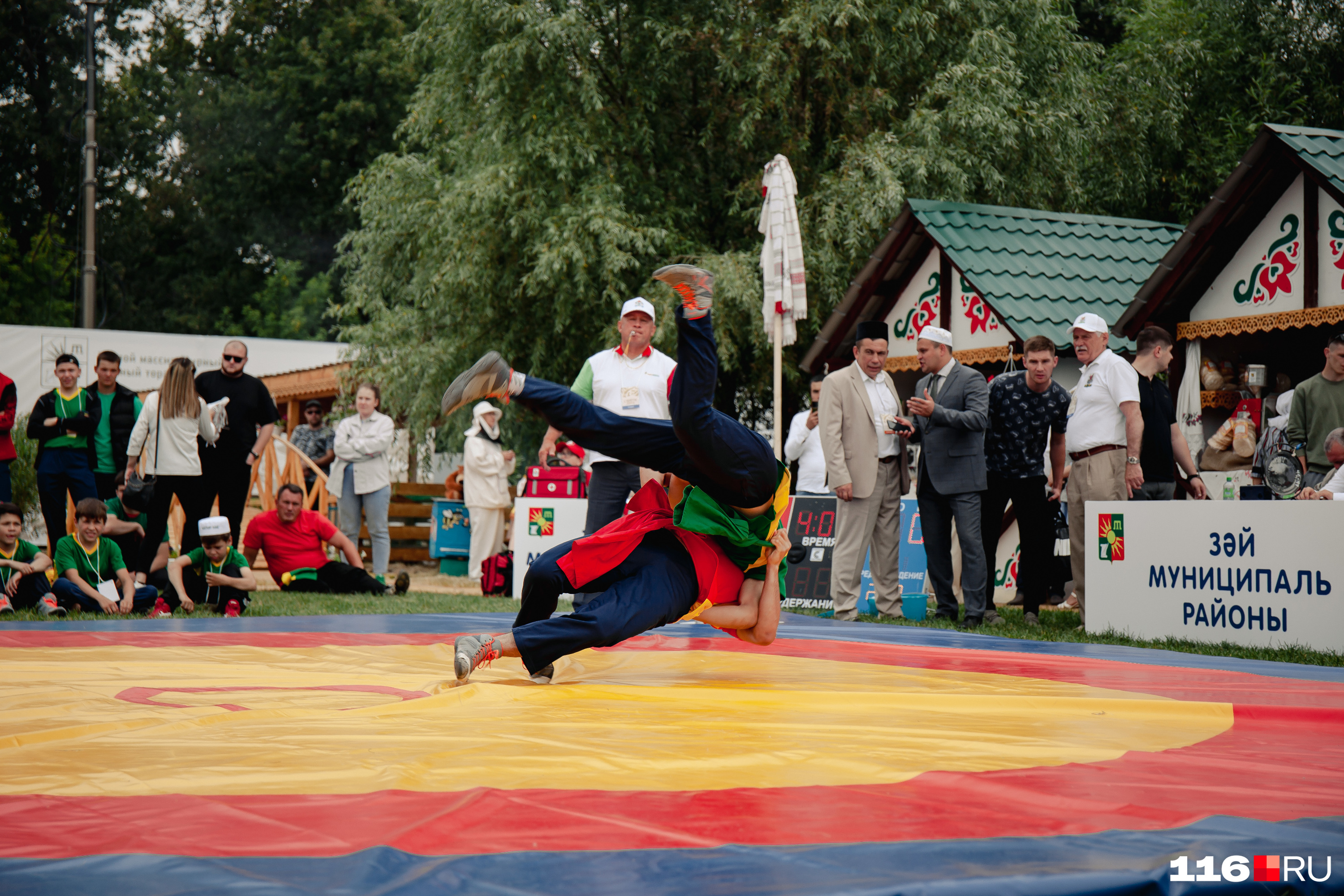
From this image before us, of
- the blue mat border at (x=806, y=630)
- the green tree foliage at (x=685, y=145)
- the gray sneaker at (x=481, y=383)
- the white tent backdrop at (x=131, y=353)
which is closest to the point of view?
the gray sneaker at (x=481, y=383)

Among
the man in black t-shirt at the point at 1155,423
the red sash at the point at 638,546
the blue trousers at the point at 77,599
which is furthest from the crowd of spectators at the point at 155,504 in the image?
the man in black t-shirt at the point at 1155,423

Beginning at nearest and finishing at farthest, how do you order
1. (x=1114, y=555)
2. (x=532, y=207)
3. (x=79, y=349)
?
(x=1114, y=555)
(x=532, y=207)
(x=79, y=349)

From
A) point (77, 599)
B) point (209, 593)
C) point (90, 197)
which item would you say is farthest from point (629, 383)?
point (90, 197)

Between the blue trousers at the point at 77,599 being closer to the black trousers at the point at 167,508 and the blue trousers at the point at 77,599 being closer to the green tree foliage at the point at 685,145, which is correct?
the black trousers at the point at 167,508

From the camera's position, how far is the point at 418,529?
50.9ft

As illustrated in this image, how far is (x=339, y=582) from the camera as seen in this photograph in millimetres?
10586

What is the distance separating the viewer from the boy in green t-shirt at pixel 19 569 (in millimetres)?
8023

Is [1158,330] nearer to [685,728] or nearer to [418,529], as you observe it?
[685,728]

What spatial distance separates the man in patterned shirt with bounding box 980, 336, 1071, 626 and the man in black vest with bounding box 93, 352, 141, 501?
655 cm

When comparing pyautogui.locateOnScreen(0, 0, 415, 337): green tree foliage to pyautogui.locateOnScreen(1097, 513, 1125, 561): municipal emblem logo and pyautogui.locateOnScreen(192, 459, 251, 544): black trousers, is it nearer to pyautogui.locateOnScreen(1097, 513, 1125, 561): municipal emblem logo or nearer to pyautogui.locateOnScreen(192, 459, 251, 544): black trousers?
pyautogui.locateOnScreen(192, 459, 251, 544): black trousers

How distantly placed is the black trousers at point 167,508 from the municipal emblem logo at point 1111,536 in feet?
20.1

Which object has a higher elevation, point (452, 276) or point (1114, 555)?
point (452, 276)

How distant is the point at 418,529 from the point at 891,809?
1357 centimetres

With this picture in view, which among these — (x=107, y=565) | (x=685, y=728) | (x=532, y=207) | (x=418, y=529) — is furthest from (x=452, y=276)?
(x=685, y=728)
